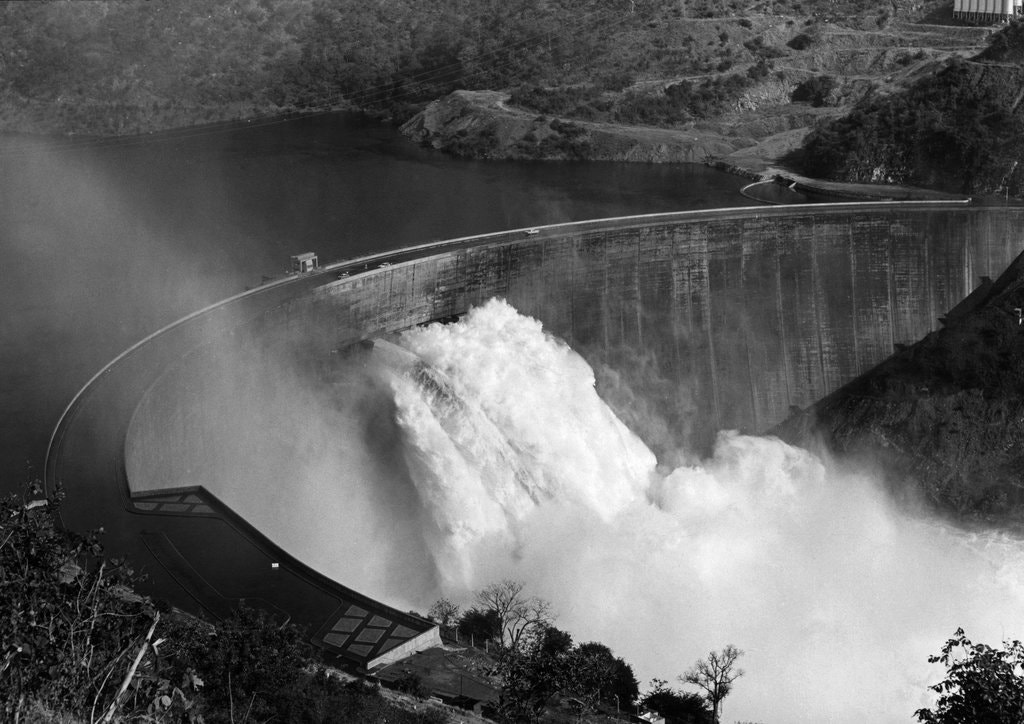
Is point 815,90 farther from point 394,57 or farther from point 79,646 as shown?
point 79,646

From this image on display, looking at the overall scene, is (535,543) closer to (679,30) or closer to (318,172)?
(318,172)

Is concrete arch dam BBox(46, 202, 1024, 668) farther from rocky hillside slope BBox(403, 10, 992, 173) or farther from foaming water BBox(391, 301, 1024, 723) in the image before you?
rocky hillside slope BBox(403, 10, 992, 173)

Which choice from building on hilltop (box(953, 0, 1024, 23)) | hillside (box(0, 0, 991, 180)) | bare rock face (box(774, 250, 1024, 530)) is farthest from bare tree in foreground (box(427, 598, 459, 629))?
building on hilltop (box(953, 0, 1024, 23))

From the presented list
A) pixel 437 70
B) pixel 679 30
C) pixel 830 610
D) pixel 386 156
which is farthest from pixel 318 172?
pixel 830 610

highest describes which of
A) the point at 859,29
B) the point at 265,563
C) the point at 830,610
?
the point at 859,29

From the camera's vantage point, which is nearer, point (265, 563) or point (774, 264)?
point (265, 563)

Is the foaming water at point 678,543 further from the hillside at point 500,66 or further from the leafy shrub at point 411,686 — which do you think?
the hillside at point 500,66
